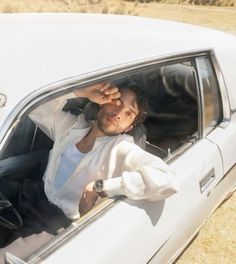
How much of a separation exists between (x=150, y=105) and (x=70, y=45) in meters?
0.80

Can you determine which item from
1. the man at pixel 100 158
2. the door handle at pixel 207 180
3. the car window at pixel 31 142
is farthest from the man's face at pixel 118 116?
the door handle at pixel 207 180

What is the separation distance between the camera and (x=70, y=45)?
6.81 ft

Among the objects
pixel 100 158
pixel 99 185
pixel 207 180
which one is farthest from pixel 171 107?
pixel 99 185

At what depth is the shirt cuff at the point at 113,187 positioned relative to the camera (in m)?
2.07

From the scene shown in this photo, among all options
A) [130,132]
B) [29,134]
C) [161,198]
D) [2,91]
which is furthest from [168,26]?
[2,91]

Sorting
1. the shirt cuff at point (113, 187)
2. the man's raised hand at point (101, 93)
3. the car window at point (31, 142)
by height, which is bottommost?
the car window at point (31, 142)

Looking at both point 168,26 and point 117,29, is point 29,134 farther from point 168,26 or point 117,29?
point 168,26

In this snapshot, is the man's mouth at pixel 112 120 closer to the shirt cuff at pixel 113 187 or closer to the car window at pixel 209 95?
the shirt cuff at pixel 113 187

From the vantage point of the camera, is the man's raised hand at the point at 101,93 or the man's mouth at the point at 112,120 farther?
the man's mouth at the point at 112,120

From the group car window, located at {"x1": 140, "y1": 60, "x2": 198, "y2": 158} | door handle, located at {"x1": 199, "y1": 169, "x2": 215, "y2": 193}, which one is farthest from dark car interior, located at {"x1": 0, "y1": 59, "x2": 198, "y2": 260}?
door handle, located at {"x1": 199, "y1": 169, "x2": 215, "y2": 193}

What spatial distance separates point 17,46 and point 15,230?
0.80 metres

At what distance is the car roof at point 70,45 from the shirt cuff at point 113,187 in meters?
0.51

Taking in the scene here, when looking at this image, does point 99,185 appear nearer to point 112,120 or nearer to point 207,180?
point 112,120

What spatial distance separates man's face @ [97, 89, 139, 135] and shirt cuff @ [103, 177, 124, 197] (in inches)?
12.4
